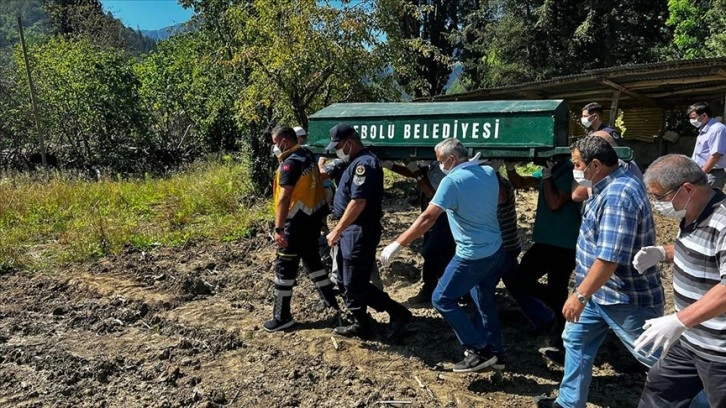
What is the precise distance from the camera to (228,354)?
14.5ft

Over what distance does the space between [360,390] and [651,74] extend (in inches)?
318

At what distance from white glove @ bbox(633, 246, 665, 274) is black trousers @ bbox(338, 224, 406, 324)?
2091 millimetres

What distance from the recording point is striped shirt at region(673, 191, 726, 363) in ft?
7.55

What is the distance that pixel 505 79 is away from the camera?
2295cm

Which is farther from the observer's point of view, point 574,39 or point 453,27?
point 453,27

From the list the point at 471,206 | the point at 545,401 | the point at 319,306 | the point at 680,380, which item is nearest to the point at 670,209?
the point at 680,380

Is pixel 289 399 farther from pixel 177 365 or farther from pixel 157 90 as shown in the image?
pixel 157 90

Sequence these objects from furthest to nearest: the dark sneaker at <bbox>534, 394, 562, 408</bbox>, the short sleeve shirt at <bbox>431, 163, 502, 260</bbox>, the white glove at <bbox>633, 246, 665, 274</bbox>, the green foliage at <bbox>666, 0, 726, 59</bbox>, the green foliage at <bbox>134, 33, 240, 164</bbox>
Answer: the green foliage at <bbox>134, 33, 240, 164</bbox>, the green foliage at <bbox>666, 0, 726, 59</bbox>, the short sleeve shirt at <bbox>431, 163, 502, 260</bbox>, the dark sneaker at <bbox>534, 394, 562, 408</bbox>, the white glove at <bbox>633, 246, 665, 274</bbox>

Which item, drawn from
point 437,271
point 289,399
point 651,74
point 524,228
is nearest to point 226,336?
point 289,399

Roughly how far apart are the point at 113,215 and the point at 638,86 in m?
10.3

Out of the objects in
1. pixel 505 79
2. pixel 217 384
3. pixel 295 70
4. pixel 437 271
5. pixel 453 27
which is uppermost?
pixel 453 27

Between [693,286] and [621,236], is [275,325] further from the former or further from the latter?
[693,286]

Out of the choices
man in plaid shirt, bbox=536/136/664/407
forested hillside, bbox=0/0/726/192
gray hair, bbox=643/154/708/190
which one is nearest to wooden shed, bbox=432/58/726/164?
forested hillside, bbox=0/0/726/192

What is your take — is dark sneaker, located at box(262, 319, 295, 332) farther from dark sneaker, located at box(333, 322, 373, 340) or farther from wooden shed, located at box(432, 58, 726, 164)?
wooden shed, located at box(432, 58, 726, 164)
